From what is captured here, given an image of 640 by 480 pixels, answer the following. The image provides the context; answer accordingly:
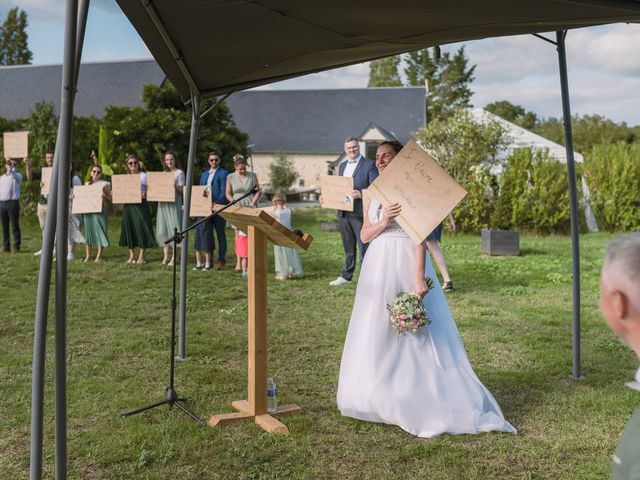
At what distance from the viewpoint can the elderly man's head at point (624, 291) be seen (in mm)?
1548

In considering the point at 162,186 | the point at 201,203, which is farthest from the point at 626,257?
the point at 162,186

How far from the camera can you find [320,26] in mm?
3994

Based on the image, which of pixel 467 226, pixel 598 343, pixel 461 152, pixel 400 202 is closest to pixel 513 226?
pixel 467 226

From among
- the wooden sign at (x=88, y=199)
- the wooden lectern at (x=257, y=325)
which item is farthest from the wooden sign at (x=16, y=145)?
the wooden lectern at (x=257, y=325)

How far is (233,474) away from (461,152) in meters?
22.3

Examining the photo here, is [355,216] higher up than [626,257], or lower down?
higher up

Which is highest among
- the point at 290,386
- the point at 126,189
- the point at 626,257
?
the point at 126,189

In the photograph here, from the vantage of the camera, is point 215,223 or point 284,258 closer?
point 284,258

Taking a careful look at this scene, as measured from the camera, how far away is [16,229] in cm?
1485

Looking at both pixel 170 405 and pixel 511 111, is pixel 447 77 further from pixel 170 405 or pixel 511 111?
pixel 170 405

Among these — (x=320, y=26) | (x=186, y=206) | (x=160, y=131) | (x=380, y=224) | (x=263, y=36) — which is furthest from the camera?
(x=160, y=131)

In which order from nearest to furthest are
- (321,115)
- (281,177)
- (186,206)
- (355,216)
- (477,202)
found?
(186,206) < (355,216) < (477,202) < (281,177) < (321,115)

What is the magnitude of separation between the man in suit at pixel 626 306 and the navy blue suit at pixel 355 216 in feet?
27.9

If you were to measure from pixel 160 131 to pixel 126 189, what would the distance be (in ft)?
28.9
